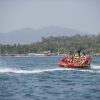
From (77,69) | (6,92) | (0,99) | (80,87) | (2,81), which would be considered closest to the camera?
(0,99)

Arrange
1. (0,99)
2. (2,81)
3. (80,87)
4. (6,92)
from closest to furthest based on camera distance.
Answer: (0,99) → (6,92) → (80,87) → (2,81)

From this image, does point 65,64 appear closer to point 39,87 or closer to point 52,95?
point 39,87

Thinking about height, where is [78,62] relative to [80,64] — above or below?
above

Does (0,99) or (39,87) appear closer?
(0,99)

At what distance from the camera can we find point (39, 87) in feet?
153

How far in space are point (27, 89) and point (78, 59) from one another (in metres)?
32.3

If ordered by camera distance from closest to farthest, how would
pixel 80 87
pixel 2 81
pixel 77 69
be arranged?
pixel 80 87, pixel 2 81, pixel 77 69

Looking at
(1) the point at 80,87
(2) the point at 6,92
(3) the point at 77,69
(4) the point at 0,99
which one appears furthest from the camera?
(3) the point at 77,69

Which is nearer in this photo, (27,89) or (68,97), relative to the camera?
(68,97)

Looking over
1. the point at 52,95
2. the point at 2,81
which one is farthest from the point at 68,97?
the point at 2,81

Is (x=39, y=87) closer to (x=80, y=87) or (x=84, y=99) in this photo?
(x=80, y=87)

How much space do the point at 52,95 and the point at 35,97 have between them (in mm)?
1731

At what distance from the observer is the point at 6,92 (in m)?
42.1

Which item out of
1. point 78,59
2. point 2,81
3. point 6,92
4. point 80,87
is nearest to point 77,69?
point 78,59
